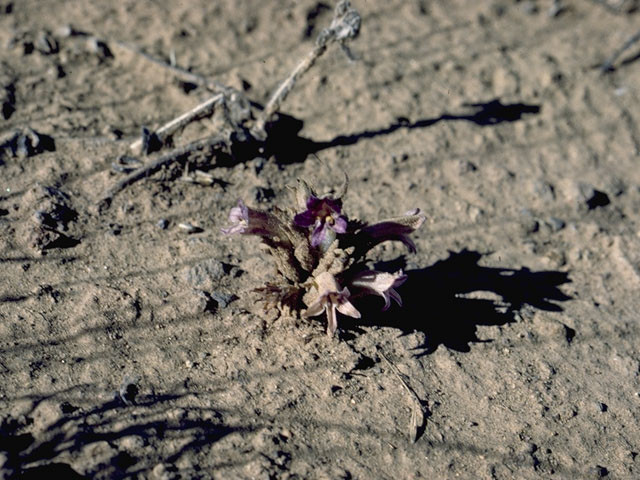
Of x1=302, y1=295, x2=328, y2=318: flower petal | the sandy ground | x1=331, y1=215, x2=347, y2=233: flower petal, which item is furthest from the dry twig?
x1=302, y1=295, x2=328, y2=318: flower petal

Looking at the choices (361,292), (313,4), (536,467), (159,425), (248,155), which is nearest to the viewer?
(159,425)

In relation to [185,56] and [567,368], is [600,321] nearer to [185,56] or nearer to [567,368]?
[567,368]

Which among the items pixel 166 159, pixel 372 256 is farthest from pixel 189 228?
pixel 372 256

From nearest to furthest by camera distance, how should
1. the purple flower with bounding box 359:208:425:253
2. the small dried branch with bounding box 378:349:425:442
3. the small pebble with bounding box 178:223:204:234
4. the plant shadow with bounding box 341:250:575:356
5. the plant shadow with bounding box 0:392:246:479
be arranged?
the plant shadow with bounding box 0:392:246:479 < the small dried branch with bounding box 378:349:425:442 < the purple flower with bounding box 359:208:425:253 < the plant shadow with bounding box 341:250:575:356 < the small pebble with bounding box 178:223:204:234

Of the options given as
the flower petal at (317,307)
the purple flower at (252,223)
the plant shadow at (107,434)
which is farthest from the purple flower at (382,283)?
the plant shadow at (107,434)

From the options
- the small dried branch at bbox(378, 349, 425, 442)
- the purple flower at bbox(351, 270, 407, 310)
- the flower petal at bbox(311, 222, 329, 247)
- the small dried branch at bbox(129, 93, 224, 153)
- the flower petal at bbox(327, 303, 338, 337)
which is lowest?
the small dried branch at bbox(378, 349, 425, 442)

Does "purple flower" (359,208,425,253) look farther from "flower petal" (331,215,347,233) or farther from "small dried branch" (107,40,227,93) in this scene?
"small dried branch" (107,40,227,93)

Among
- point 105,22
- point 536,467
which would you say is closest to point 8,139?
point 105,22
